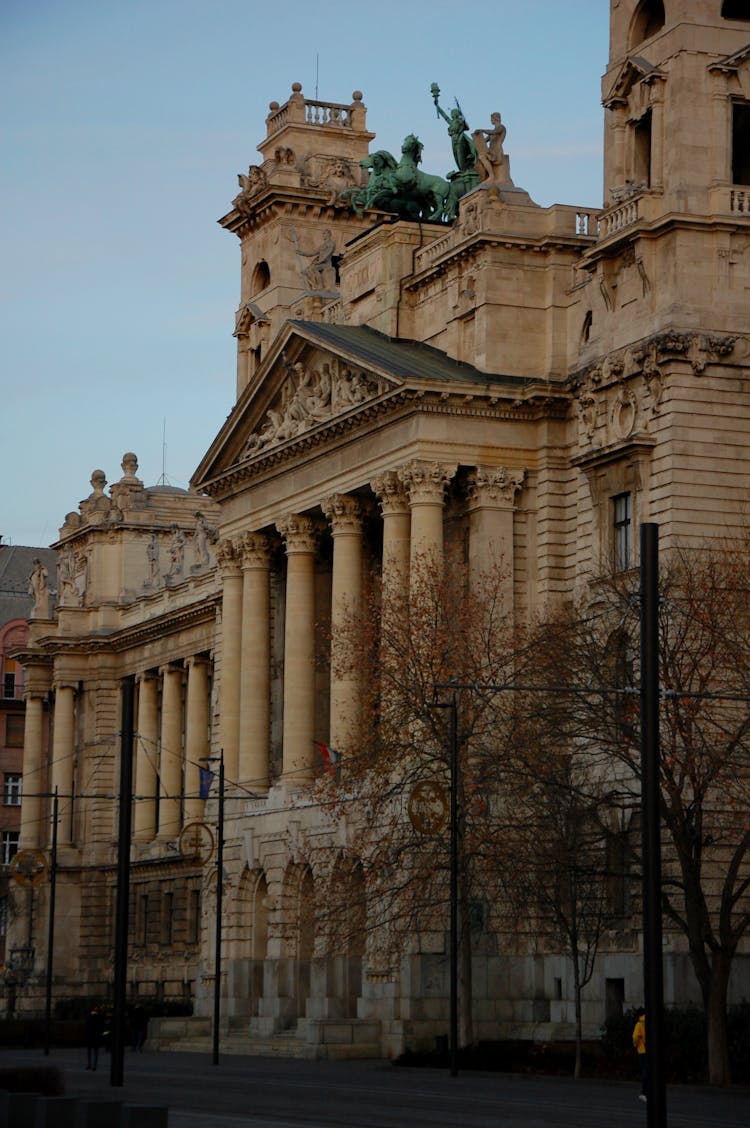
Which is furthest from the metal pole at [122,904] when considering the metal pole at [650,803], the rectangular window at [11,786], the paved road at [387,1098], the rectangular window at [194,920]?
the rectangular window at [11,786]

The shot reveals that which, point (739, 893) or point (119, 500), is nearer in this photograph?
point (739, 893)

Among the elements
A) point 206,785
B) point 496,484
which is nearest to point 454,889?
point 496,484

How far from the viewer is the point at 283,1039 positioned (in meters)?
82.6

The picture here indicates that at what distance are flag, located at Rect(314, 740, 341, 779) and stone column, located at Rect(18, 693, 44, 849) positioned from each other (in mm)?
52288

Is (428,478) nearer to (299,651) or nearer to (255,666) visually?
(299,651)

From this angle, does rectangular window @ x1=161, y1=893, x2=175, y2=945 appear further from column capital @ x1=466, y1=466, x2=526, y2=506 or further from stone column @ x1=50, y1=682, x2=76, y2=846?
column capital @ x1=466, y1=466, x2=526, y2=506

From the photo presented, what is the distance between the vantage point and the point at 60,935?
133250 mm

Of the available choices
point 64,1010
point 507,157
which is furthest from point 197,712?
point 507,157

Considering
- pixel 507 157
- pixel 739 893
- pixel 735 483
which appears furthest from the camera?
pixel 507 157

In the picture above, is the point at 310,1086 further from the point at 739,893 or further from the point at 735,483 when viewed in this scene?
the point at 735,483

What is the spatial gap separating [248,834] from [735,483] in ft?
92.9

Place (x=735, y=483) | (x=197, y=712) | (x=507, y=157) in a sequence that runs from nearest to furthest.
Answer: (x=735, y=483) < (x=507, y=157) < (x=197, y=712)

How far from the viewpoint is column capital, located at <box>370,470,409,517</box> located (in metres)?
82.0

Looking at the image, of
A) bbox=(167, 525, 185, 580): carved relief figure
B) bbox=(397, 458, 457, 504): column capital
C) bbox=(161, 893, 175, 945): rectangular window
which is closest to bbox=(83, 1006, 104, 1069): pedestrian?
bbox=(397, 458, 457, 504): column capital
